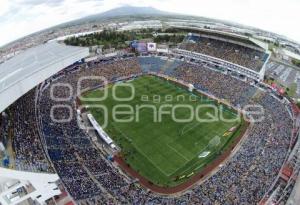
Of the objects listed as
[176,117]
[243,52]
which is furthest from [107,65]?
[243,52]

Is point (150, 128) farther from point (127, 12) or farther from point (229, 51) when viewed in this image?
point (127, 12)

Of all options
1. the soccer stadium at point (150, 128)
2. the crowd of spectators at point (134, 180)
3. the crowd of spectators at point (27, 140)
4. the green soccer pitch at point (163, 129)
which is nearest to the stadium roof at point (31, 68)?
the soccer stadium at point (150, 128)

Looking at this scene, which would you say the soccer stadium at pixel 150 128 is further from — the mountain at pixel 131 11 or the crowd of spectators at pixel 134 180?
the mountain at pixel 131 11

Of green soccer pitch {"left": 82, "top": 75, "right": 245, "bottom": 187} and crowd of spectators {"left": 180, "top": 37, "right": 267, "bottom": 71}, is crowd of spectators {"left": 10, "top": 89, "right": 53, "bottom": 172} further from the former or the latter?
crowd of spectators {"left": 180, "top": 37, "right": 267, "bottom": 71}

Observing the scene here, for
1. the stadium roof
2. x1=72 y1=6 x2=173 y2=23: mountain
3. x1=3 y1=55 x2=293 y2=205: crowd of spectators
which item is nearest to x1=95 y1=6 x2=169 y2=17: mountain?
x1=72 y1=6 x2=173 y2=23: mountain

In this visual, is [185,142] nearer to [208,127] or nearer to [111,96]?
[208,127]

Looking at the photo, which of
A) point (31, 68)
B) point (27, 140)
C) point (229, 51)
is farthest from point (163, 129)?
point (229, 51)
